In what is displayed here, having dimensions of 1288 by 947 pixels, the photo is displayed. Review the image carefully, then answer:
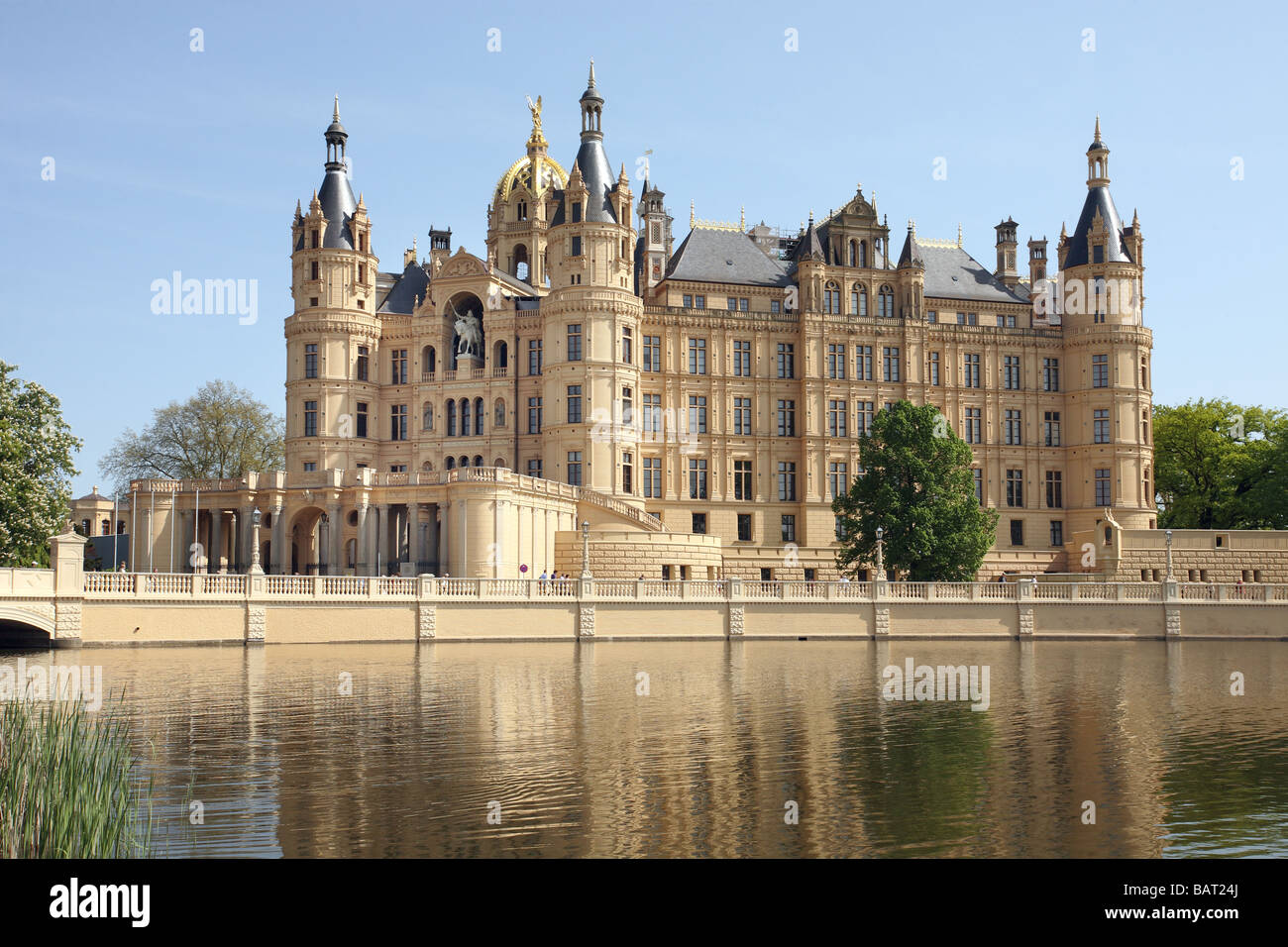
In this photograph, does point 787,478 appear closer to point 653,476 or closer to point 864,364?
point 653,476

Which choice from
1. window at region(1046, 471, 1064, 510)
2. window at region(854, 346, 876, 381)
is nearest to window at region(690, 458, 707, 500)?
window at region(854, 346, 876, 381)

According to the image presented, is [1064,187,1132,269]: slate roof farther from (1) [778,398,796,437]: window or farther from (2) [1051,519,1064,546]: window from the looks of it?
(1) [778,398,796,437]: window

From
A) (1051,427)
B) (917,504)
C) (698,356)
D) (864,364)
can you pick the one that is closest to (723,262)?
(698,356)

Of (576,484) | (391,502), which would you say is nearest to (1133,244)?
(576,484)

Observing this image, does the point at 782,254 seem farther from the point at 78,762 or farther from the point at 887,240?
the point at 78,762

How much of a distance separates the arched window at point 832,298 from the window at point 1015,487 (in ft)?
54.3

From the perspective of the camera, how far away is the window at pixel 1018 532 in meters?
85.2

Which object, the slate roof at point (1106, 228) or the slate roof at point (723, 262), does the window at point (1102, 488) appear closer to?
the slate roof at point (1106, 228)

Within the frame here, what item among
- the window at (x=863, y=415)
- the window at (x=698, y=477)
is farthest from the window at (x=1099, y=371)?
the window at (x=698, y=477)

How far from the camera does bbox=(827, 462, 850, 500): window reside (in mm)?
81562

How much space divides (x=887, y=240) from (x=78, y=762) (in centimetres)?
7756

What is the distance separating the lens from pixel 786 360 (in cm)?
8300
